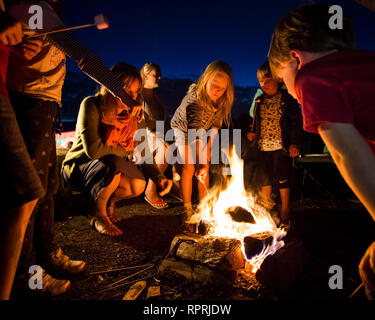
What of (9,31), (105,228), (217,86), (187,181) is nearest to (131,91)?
(217,86)

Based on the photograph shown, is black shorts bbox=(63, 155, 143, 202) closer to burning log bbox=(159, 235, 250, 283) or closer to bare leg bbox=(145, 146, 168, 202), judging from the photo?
burning log bbox=(159, 235, 250, 283)

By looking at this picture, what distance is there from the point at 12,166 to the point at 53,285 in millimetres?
1279

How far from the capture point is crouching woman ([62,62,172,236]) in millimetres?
2951

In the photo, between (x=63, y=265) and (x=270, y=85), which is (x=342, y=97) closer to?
(x=63, y=265)

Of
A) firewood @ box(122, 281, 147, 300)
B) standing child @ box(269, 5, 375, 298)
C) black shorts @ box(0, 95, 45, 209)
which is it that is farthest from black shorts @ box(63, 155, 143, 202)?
standing child @ box(269, 5, 375, 298)

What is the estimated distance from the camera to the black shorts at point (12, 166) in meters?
1.19

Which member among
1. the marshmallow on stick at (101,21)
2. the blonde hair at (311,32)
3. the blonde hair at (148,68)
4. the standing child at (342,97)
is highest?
the blonde hair at (148,68)

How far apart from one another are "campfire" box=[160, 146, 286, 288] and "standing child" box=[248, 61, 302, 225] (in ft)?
3.94

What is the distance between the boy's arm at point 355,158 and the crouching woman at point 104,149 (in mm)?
2471

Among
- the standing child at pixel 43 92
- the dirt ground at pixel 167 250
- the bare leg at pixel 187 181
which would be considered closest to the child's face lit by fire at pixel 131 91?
the standing child at pixel 43 92

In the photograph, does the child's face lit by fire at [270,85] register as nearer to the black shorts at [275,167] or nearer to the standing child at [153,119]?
the black shorts at [275,167]
